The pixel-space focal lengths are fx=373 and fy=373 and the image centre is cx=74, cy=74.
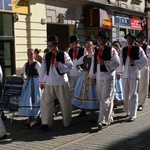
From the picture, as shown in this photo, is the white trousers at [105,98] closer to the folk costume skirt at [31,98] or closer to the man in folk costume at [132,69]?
the man in folk costume at [132,69]

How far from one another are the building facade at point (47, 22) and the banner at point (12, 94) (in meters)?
4.91

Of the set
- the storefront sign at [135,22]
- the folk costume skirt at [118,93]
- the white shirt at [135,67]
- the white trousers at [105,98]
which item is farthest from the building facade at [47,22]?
the white trousers at [105,98]

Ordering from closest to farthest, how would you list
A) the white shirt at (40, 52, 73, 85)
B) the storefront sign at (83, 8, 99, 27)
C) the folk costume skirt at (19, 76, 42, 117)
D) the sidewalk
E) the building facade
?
the sidewalk, the white shirt at (40, 52, 73, 85), the folk costume skirt at (19, 76, 42, 117), the building facade, the storefront sign at (83, 8, 99, 27)

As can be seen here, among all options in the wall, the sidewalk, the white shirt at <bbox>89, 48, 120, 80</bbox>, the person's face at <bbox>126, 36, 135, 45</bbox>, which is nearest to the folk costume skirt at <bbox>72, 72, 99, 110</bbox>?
the sidewalk

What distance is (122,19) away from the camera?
77.2 ft

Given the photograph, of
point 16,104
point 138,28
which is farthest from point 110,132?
point 138,28

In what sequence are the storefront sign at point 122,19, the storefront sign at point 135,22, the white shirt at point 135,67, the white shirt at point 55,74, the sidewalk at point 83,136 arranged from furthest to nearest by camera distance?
the storefront sign at point 135,22 < the storefront sign at point 122,19 < the white shirt at point 135,67 < the white shirt at point 55,74 < the sidewalk at point 83,136

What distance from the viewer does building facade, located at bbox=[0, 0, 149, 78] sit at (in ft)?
46.2

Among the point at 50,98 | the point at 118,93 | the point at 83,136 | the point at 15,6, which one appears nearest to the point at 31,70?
the point at 50,98

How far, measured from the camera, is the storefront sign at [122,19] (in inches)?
901

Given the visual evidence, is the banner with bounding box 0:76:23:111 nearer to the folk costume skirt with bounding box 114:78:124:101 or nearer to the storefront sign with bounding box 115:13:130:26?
the folk costume skirt with bounding box 114:78:124:101

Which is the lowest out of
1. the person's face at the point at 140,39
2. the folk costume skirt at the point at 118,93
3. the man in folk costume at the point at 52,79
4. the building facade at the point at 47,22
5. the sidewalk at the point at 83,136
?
the sidewalk at the point at 83,136

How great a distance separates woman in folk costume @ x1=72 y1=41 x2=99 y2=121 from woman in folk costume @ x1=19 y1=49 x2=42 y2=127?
945mm

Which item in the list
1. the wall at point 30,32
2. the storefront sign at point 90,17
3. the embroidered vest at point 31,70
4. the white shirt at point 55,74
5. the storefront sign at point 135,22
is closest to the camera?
the white shirt at point 55,74
